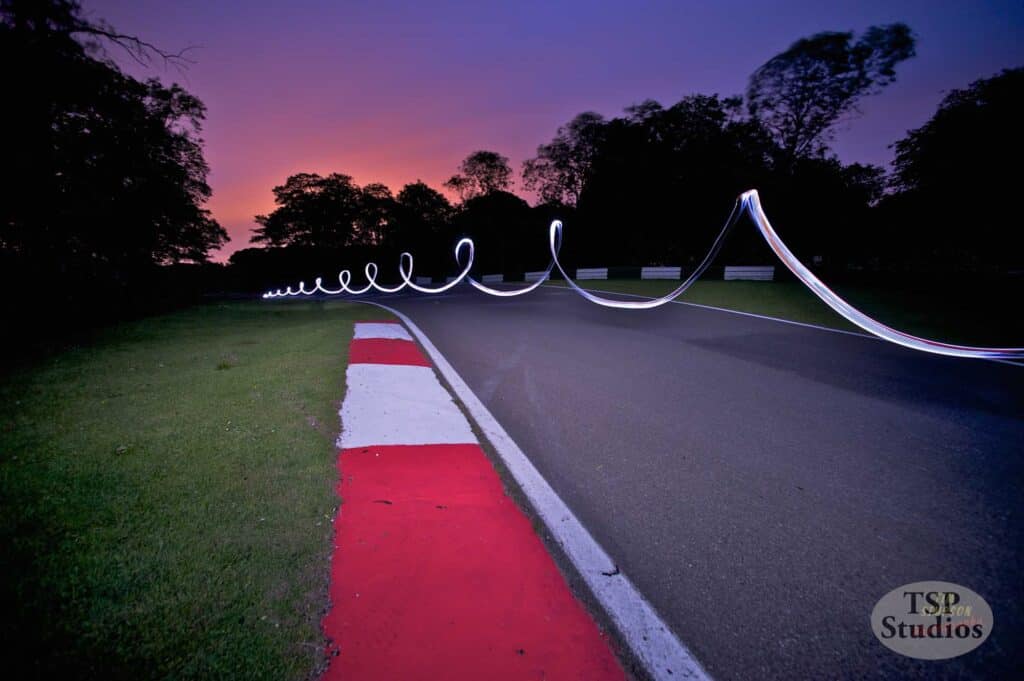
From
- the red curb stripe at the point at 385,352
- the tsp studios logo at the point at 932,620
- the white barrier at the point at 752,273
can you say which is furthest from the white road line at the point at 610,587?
the white barrier at the point at 752,273

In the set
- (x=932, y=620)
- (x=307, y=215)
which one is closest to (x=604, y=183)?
(x=932, y=620)

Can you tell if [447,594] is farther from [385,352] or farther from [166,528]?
[385,352]

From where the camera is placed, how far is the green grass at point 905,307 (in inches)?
346

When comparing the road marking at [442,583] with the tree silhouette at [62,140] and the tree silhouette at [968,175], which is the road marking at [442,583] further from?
the tree silhouette at [968,175]

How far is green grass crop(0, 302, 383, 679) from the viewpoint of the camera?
5.38 feet

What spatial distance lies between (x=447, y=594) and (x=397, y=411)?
2.59m

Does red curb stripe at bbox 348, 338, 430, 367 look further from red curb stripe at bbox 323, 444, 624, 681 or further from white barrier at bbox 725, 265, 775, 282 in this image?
white barrier at bbox 725, 265, 775, 282

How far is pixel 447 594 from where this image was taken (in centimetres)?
200

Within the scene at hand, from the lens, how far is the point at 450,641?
5.75 ft

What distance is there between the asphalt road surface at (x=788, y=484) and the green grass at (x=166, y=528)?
1.76 meters

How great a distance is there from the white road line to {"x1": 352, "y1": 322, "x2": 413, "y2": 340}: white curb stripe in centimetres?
569

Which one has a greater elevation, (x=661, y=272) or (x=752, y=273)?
(x=661, y=272)

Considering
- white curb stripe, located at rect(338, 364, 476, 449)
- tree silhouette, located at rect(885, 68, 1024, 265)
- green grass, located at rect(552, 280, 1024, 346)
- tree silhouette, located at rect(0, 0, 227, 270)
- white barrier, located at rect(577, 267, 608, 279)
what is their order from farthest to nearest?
white barrier, located at rect(577, 267, 608, 279) < tree silhouette, located at rect(885, 68, 1024, 265) < tree silhouette, located at rect(0, 0, 227, 270) < green grass, located at rect(552, 280, 1024, 346) < white curb stripe, located at rect(338, 364, 476, 449)

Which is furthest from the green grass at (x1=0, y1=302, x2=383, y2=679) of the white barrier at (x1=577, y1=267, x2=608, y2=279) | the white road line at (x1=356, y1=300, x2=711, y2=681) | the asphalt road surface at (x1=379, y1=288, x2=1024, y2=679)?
the white barrier at (x1=577, y1=267, x2=608, y2=279)
